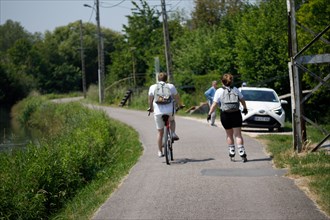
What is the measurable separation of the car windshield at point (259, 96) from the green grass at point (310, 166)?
24.3 feet

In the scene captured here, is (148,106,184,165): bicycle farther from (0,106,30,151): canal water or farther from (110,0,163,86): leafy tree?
(110,0,163,86): leafy tree

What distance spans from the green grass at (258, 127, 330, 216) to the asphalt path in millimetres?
169

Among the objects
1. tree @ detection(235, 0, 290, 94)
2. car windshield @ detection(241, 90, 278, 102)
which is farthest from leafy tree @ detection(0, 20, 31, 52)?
car windshield @ detection(241, 90, 278, 102)

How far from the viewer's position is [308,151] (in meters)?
12.1

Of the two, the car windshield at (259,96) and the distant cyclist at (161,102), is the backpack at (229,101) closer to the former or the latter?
the distant cyclist at (161,102)

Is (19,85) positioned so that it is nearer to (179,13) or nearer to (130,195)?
(179,13)

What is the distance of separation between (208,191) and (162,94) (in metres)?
3.63

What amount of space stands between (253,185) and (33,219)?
3.86 meters

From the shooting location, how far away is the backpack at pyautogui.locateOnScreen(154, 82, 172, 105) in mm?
12109

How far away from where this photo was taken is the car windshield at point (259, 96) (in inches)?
851

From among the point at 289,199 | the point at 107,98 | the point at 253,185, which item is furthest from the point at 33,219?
→ the point at 107,98

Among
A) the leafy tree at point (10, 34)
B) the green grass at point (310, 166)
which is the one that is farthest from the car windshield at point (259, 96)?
the leafy tree at point (10, 34)

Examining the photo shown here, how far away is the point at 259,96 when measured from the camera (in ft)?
71.6

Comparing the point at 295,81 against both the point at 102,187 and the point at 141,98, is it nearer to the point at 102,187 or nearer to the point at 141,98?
the point at 102,187
